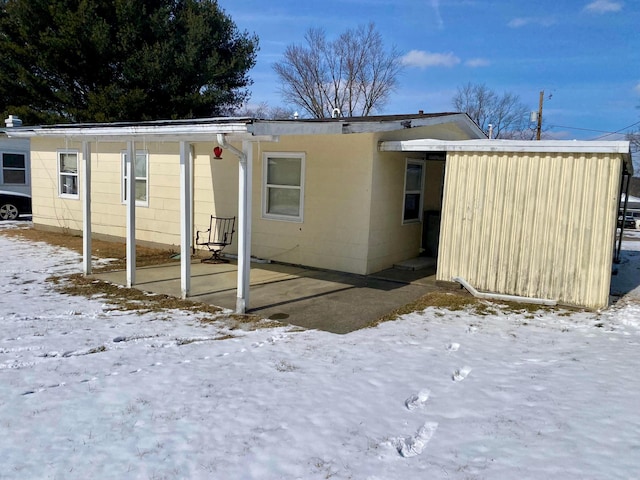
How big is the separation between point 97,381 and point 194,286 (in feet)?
12.4

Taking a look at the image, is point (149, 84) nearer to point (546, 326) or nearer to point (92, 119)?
point (92, 119)

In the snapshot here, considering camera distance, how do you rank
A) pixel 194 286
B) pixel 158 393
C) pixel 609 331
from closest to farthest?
1. pixel 158 393
2. pixel 609 331
3. pixel 194 286

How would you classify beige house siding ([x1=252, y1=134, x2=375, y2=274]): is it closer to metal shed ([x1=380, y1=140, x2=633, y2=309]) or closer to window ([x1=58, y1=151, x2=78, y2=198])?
metal shed ([x1=380, y1=140, x2=633, y2=309])

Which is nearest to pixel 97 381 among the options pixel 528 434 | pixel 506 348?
pixel 528 434

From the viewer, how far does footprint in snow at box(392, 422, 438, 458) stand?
120 inches

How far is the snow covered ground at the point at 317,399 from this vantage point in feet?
9.50

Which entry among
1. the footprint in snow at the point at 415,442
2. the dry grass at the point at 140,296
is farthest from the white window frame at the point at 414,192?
the footprint in snow at the point at 415,442

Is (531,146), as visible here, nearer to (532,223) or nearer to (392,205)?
(532,223)

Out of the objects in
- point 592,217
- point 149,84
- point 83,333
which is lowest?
point 83,333

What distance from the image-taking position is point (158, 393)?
388 cm

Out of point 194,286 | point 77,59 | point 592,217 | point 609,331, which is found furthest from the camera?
point 77,59

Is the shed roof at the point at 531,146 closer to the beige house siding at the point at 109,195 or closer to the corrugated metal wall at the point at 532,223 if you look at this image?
the corrugated metal wall at the point at 532,223

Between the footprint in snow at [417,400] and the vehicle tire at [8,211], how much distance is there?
17.8m

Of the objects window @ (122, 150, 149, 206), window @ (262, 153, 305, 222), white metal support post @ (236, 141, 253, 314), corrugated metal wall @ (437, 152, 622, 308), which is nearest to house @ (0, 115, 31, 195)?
window @ (122, 150, 149, 206)
